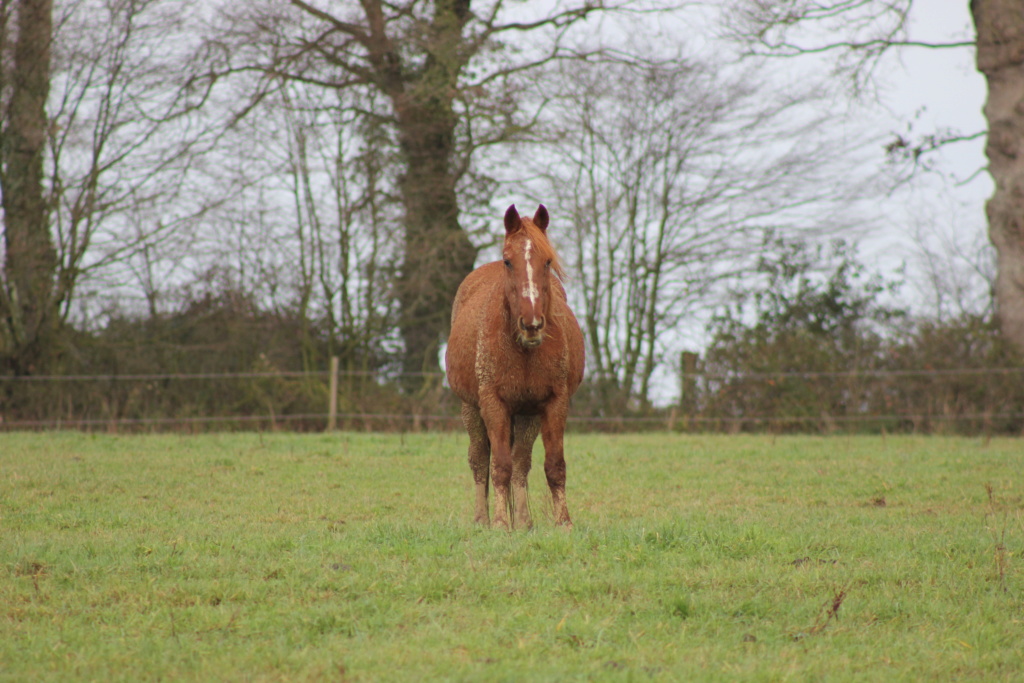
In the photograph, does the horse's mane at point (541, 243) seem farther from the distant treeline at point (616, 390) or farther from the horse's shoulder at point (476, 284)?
the distant treeline at point (616, 390)

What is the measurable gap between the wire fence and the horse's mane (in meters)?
12.6

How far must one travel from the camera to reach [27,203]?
1847cm

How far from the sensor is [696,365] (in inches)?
810

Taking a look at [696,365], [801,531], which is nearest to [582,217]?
[696,365]

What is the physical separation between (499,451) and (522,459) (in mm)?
492

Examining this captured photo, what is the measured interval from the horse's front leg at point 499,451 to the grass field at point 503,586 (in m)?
0.25

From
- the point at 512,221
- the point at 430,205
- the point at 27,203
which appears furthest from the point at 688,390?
the point at 512,221

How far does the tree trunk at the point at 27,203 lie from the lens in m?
18.1

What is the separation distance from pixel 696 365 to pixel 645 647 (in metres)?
16.5

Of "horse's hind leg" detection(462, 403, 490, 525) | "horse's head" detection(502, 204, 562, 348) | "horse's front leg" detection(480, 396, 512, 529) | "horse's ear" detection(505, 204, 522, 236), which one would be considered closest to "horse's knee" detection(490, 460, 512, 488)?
"horse's front leg" detection(480, 396, 512, 529)

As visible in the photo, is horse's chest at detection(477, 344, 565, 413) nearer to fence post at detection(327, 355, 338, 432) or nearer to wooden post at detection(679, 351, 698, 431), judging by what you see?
fence post at detection(327, 355, 338, 432)

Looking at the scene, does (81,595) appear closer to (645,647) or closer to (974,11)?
(645,647)

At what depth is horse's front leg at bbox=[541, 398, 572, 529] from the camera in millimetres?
7008

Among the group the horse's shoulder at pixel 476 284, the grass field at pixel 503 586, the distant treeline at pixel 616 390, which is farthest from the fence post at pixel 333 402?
the horse's shoulder at pixel 476 284
